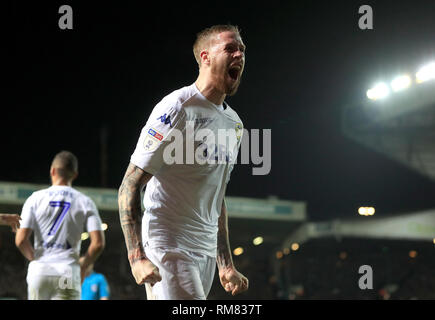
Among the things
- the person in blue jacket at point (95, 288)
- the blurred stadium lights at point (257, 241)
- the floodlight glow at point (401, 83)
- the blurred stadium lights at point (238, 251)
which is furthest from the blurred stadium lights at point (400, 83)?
the person in blue jacket at point (95, 288)

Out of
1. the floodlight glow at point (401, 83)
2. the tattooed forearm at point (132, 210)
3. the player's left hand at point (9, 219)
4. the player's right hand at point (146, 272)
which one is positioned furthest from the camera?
the floodlight glow at point (401, 83)

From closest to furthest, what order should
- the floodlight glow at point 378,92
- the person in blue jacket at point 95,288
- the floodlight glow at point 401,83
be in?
1. the person in blue jacket at point 95,288
2. the floodlight glow at point 401,83
3. the floodlight glow at point 378,92

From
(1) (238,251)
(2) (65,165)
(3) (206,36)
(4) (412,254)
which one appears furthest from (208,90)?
(4) (412,254)

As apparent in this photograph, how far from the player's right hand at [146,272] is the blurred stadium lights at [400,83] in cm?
1513

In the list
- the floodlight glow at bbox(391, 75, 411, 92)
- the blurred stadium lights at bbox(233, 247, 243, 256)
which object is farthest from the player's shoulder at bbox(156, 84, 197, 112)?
the blurred stadium lights at bbox(233, 247, 243, 256)

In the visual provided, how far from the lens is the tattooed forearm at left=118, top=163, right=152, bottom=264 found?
2545 mm

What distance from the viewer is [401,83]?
56.6 ft

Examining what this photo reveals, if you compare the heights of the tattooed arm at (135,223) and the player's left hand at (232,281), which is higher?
the tattooed arm at (135,223)

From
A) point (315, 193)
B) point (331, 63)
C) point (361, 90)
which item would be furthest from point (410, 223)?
point (331, 63)

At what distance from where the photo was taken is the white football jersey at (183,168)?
2.67 m

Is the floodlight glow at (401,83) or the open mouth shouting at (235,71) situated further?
the floodlight glow at (401,83)

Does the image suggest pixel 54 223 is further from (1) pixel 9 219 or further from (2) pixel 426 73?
(2) pixel 426 73

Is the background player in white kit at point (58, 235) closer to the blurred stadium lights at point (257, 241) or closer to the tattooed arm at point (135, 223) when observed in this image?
the tattooed arm at point (135, 223)

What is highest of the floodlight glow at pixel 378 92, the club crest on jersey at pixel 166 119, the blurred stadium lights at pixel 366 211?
the floodlight glow at pixel 378 92
